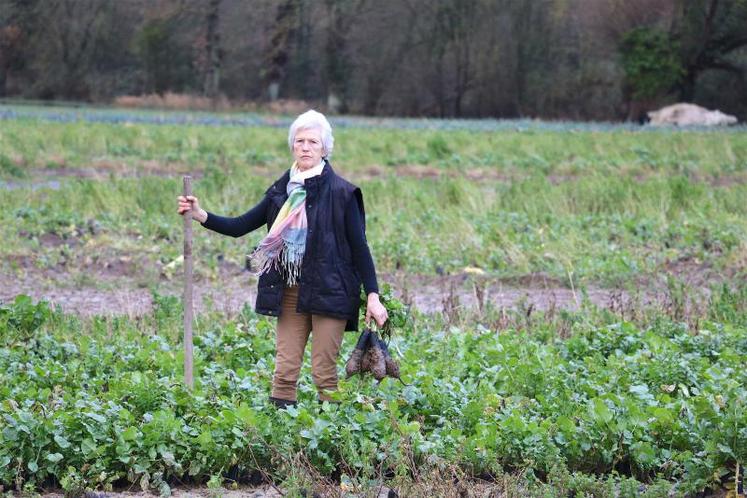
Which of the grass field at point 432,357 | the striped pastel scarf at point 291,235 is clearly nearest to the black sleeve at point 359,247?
the striped pastel scarf at point 291,235

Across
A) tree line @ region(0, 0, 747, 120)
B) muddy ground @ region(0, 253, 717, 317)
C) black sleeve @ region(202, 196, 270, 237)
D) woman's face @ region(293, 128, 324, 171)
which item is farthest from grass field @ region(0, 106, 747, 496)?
tree line @ region(0, 0, 747, 120)

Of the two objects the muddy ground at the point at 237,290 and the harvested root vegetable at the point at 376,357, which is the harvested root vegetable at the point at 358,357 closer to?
the harvested root vegetable at the point at 376,357

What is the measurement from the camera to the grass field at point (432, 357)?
540 cm

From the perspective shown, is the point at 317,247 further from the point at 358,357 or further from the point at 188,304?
the point at 188,304

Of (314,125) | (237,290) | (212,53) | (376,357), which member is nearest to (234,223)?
(314,125)

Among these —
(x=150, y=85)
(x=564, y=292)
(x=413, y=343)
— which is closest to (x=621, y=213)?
(x=564, y=292)

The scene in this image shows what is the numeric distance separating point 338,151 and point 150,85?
848 inches

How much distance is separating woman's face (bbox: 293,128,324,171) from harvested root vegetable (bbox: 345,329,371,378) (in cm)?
91

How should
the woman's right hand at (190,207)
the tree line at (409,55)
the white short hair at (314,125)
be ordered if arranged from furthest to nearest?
1. the tree line at (409,55)
2. the woman's right hand at (190,207)
3. the white short hair at (314,125)

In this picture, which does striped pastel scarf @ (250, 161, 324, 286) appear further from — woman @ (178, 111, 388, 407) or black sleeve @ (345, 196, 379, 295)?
black sleeve @ (345, 196, 379, 295)

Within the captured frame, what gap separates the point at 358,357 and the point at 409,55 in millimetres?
41595

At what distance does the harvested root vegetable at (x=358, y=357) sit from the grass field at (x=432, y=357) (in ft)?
0.54

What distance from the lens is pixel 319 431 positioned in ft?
18.0

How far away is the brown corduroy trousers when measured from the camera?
19.5 feet
